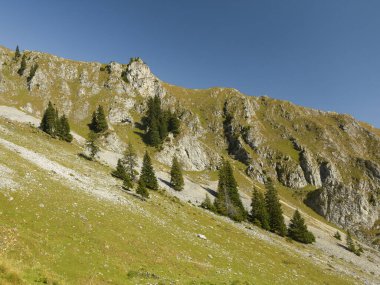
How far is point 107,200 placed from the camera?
145 ft

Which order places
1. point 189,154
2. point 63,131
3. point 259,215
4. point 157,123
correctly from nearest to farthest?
point 259,215 → point 63,131 → point 189,154 → point 157,123

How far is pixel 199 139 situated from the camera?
176 metres

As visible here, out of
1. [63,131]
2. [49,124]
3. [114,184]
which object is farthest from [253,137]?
[114,184]

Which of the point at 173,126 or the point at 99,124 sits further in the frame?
the point at 173,126

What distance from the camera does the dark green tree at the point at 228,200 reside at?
79762mm

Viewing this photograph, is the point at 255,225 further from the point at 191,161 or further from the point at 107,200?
the point at 191,161

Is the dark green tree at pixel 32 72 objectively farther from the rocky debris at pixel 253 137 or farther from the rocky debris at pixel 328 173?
the rocky debris at pixel 328 173

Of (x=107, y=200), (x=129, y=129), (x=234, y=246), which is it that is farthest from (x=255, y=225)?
(x=129, y=129)

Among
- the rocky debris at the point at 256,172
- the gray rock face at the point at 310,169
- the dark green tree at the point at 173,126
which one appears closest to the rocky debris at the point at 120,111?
the dark green tree at the point at 173,126

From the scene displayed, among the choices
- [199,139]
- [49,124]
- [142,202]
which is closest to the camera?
[142,202]

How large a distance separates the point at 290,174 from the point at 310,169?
520 inches

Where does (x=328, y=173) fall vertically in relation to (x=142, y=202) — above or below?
above

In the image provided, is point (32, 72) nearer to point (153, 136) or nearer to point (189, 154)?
point (153, 136)

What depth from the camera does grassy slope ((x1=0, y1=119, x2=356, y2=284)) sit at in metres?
21.5
